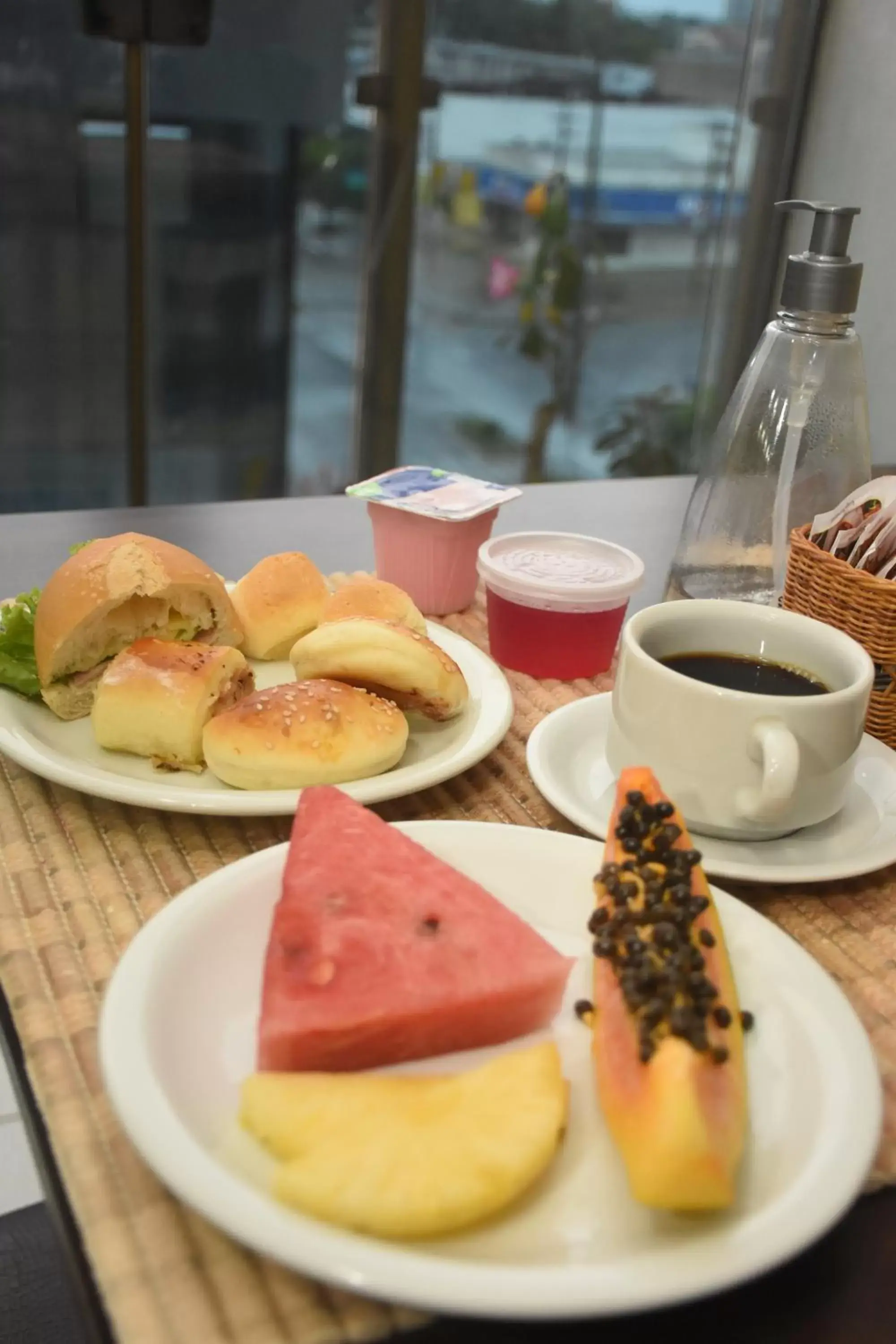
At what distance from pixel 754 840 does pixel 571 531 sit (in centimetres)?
70

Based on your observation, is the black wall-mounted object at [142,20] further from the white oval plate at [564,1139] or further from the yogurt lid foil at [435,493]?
the white oval plate at [564,1139]

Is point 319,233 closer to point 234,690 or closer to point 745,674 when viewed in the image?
point 234,690

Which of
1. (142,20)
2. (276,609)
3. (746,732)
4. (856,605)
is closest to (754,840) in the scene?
(746,732)

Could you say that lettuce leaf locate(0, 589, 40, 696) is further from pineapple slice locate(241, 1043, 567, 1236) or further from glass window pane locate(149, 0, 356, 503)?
glass window pane locate(149, 0, 356, 503)

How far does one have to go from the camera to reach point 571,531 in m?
1.37

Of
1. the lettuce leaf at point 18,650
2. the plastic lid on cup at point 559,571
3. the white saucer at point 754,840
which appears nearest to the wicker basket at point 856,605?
the white saucer at point 754,840

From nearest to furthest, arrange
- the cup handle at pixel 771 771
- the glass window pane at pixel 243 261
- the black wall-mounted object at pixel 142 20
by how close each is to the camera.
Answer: the cup handle at pixel 771 771, the black wall-mounted object at pixel 142 20, the glass window pane at pixel 243 261

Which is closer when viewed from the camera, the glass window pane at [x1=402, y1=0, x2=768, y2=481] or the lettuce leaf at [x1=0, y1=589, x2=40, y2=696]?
the lettuce leaf at [x1=0, y1=589, x2=40, y2=696]

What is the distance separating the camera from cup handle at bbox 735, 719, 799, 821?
2.10ft

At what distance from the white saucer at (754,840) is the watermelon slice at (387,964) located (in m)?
0.16

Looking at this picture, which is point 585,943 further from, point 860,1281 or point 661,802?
point 860,1281

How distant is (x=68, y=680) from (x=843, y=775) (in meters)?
0.52

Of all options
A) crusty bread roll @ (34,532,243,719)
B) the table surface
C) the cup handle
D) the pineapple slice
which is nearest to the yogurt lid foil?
the table surface

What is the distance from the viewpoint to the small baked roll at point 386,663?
0.81 meters
